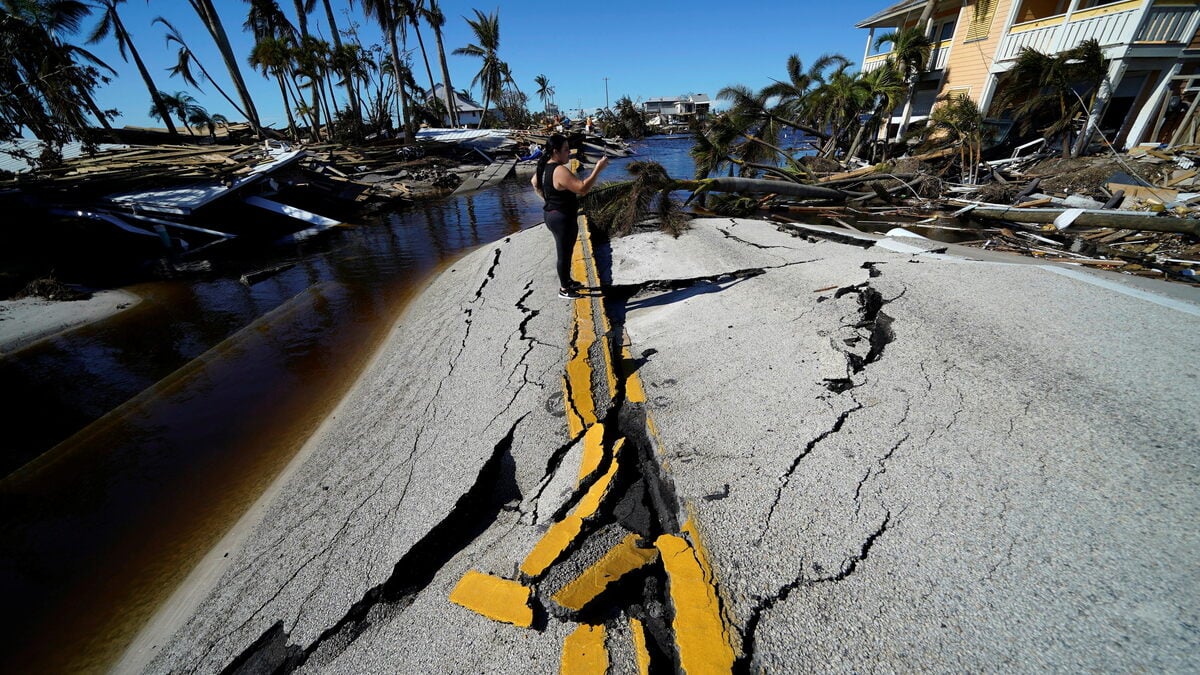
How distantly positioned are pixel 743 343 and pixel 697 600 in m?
2.19

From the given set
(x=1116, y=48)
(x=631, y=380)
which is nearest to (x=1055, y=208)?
(x=1116, y=48)

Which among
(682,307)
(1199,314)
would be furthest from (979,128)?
(682,307)

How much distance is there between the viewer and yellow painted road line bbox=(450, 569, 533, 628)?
1724mm

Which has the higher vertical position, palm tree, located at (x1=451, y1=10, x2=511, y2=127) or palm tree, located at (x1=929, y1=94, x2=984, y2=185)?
palm tree, located at (x1=451, y1=10, x2=511, y2=127)

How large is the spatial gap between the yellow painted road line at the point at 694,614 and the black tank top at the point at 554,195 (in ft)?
10.4

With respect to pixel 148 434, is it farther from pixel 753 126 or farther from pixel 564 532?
pixel 753 126

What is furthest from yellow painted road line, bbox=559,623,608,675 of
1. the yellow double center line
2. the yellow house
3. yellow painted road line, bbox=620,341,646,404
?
the yellow house

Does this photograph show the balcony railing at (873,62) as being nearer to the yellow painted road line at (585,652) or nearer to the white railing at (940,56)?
the white railing at (940,56)

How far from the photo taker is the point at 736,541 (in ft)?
5.85

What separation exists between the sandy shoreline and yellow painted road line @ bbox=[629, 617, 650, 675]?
916 cm

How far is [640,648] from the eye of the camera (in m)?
1.53

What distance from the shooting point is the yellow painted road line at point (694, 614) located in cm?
138

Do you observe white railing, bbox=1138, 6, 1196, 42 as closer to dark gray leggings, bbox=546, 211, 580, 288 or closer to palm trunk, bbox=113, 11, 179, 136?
dark gray leggings, bbox=546, 211, 580, 288

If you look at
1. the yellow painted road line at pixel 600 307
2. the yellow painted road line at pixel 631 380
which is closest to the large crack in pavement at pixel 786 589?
the yellow painted road line at pixel 631 380
